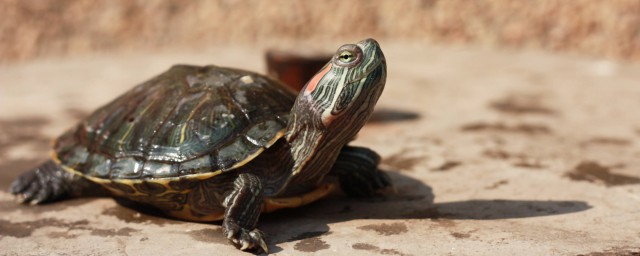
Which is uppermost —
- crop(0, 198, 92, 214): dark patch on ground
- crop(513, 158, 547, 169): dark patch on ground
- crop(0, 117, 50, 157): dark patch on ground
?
crop(513, 158, 547, 169): dark patch on ground

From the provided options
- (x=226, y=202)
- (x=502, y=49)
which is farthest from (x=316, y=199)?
(x=502, y=49)

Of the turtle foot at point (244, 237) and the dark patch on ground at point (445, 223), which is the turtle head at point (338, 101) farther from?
the dark patch on ground at point (445, 223)

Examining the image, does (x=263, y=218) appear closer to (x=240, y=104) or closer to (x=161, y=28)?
(x=240, y=104)

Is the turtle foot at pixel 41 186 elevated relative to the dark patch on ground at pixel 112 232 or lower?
elevated

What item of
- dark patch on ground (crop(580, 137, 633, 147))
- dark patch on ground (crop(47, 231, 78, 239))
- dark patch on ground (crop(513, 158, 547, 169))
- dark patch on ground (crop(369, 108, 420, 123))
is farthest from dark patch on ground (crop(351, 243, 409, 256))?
dark patch on ground (crop(369, 108, 420, 123))

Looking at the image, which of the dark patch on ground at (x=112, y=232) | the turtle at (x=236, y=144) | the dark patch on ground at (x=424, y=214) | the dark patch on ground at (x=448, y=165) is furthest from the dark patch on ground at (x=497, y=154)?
→ the dark patch on ground at (x=112, y=232)

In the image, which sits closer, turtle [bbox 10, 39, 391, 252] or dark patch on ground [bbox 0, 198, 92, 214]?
turtle [bbox 10, 39, 391, 252]

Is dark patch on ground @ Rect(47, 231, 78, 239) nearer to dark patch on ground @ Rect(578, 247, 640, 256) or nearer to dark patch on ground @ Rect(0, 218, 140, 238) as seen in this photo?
dark patch on ground @ Rect(0, 218, 140, 238)
